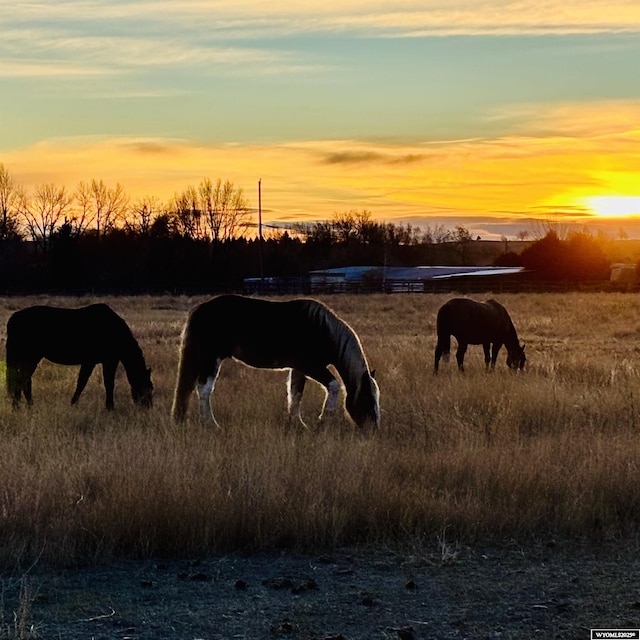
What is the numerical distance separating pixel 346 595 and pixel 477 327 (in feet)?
41.3

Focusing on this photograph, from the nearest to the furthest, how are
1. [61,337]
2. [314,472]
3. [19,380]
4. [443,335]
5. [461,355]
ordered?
[314,472] → [19,380] → [61,337] → [461,355] → [443,335]

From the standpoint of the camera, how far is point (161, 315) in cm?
3597

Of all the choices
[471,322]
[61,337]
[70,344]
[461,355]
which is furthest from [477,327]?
[61,337]

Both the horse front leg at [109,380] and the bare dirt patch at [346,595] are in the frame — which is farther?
the horse front leg at [109,380]

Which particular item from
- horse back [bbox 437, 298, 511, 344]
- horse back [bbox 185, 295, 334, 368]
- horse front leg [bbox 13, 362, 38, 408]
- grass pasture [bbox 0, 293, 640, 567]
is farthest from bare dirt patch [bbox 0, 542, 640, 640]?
horse back [bbox 437, 298, 511, 344]

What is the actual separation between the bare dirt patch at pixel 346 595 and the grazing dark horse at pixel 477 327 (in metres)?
11.0

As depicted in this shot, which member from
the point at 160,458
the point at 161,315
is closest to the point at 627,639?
the point at 160,458

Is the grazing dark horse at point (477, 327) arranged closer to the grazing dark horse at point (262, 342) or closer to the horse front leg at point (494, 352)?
the horse front leg at point (494, 352)

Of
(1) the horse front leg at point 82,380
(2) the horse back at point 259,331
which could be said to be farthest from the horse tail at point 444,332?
(1) the horse front leg at point 82,380

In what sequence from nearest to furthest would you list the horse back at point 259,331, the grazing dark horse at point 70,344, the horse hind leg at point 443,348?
the horse back at point 259,331
the grazing dark horse at point 70,344
the horse hind leg at point 443,348

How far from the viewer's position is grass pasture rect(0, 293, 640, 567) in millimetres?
6336

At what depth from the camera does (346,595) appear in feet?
17.6

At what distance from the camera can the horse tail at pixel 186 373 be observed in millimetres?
10727

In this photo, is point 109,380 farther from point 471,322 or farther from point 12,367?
point 471,322
